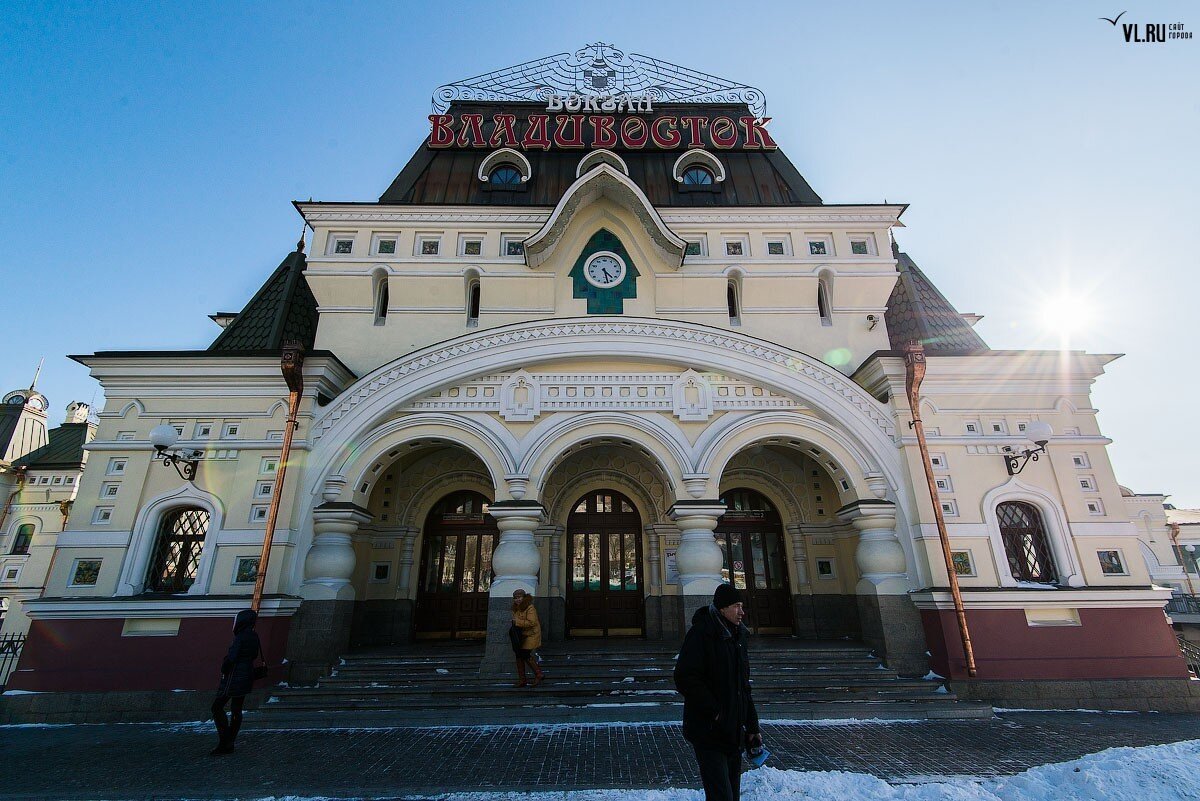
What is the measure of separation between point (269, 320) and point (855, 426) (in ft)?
47.2

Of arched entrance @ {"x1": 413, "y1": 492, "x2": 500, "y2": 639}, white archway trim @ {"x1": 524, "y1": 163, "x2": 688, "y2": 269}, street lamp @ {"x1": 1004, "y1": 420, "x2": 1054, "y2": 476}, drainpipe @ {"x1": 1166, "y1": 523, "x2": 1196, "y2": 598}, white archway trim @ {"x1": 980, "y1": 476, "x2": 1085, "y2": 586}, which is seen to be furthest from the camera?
drainpipe @ {"x1": 1166, "y1": 523, "x2": 1196, "y2": 598}

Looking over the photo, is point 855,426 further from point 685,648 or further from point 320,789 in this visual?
point 320,789

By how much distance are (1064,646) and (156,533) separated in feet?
55.7

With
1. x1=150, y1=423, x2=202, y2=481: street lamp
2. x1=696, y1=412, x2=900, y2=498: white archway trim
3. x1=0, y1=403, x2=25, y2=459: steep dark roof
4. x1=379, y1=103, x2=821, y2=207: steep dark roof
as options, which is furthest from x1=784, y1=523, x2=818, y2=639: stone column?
x1=0, y1=403, x2=25, y2=459: steep dark roof

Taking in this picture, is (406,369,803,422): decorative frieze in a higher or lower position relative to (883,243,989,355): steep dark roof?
lower

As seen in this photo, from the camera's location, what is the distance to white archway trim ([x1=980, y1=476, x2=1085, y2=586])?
34.0ft

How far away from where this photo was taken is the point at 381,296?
14141mm

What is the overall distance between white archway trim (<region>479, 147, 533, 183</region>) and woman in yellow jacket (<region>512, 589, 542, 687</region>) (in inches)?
464

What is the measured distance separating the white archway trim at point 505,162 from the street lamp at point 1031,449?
13.6m

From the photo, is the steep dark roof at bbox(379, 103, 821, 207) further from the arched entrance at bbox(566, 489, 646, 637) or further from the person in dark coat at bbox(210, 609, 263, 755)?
the person in dark coat at bbox(210, 609, 263, 755)

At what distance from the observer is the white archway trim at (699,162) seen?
52.4 feet

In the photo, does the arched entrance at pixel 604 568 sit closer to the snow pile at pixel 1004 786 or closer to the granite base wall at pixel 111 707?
the granite base wall at pixel 111 707

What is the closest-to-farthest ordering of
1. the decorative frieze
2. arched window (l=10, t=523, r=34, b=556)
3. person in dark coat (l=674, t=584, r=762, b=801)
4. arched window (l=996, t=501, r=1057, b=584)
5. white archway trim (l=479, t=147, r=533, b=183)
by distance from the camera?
person in dark coat (l=674, t=584, r=762, b=801), arched window (l=996, t=501, r=1057, b=584), the decorative frieze, white archway trim (l=479, t=147, r=533, b=183), arched window (l=10, t=523, r=34, b=556)

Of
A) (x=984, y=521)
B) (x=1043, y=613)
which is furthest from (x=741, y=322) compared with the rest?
(x=1043, y=613)
